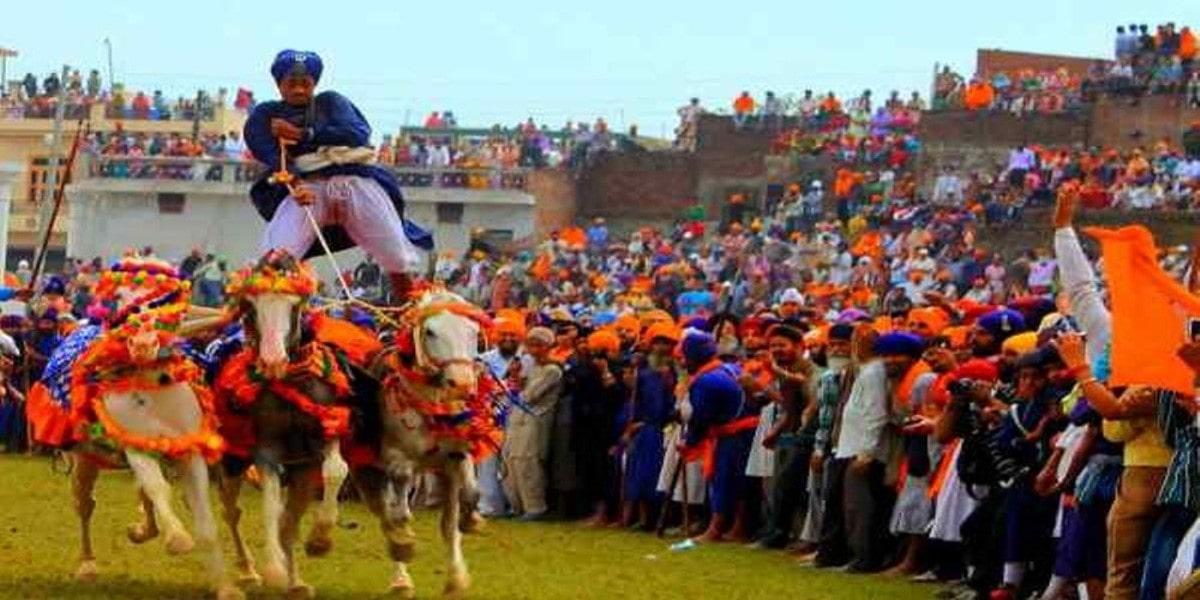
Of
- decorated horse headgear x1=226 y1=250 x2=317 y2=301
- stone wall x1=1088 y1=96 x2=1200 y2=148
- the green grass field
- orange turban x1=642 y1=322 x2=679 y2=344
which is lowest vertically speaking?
the green grass field

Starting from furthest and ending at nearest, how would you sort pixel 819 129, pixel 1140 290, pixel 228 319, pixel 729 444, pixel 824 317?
pixel 819 129 → pixel 824 317 → pixel 729 444 → pixel 228 319 → pixel 1140 290

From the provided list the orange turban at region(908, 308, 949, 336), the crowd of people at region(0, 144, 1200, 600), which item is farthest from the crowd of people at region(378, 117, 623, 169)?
the orange turban at region(908, 308, 949, 336)

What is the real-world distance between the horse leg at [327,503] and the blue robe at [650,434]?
7053 millimetres

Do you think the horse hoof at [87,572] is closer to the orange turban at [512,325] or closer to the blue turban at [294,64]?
the blue turban at [294,64]

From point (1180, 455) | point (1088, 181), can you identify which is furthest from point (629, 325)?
point (1088, 181)

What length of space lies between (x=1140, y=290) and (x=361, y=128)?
620 cm

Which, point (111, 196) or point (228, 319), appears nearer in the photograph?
point (228, 319)

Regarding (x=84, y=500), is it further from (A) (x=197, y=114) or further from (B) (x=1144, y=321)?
(A) (x=197, y=114)

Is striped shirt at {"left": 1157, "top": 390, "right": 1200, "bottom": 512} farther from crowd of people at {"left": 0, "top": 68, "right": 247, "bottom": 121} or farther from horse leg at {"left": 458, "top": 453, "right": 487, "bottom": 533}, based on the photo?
crowd of people at {"left": 0, "top": 68, "right": 247, "bottom": 121}

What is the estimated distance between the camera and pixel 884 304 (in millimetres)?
29000

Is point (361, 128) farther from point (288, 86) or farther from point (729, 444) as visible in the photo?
point (729, 444)

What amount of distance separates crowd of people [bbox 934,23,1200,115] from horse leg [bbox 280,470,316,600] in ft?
104

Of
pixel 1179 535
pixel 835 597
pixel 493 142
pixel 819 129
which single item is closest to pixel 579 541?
pixel 835 597

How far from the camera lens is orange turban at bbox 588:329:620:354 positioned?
23000mm
